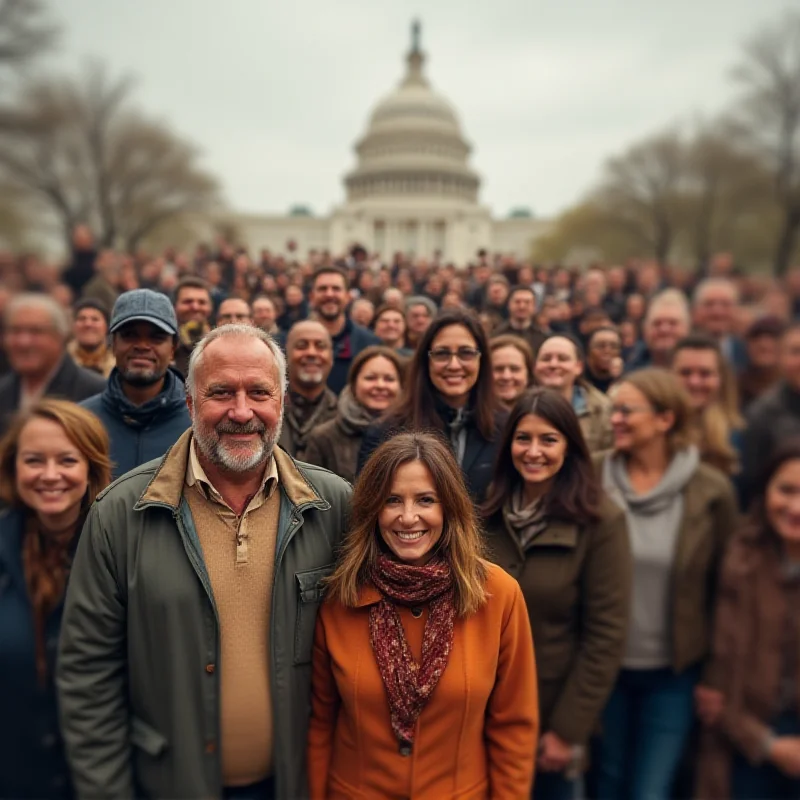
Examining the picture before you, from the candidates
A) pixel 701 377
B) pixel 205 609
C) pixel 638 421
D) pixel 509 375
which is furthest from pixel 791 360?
pixel 205 609

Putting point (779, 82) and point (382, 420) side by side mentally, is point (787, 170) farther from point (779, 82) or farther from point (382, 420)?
point (382, 420)

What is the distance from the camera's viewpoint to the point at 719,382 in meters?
3.78

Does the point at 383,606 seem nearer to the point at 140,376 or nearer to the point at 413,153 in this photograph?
the point at 140,376

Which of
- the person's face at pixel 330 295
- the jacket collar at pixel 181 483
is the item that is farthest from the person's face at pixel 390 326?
the jacket collar at pixel 181 483

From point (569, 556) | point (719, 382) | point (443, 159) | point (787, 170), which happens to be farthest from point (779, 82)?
point (443, 159)

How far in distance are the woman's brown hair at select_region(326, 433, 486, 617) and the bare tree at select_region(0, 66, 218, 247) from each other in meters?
18.5

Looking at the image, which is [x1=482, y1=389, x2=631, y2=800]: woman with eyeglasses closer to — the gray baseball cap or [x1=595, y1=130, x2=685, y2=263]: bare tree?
the gray baseball cap

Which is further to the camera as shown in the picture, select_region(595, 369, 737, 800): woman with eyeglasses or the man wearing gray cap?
the man wearing gray cap

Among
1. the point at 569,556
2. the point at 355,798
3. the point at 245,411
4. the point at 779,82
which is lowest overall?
the point at 355,798

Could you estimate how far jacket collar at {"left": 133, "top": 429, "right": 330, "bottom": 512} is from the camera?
241 centimetres

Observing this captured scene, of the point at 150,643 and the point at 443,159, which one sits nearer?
the point at 150,643

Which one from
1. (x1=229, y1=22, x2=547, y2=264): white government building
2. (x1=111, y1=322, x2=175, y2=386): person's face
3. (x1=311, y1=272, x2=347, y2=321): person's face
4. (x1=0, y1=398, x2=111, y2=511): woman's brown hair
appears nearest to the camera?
(x1=0, y1=398, x2=111, y2=511): woman's brown hair

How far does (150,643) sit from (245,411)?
0.89 metres

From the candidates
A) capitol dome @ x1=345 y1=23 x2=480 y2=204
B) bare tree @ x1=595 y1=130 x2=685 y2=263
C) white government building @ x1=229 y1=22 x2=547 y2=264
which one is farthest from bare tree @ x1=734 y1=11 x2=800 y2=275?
capitol dome @ x1=345 y1=23 x2=480 y2=204
